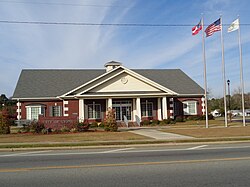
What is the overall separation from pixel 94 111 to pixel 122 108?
3405 mm

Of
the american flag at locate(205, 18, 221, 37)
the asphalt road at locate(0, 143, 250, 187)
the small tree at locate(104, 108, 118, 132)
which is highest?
→ the american flag at locate(205, 18, 221, 37)

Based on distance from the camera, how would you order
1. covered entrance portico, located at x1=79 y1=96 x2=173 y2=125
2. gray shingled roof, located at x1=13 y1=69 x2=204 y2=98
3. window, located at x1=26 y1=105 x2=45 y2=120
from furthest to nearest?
1. gray shingled roof, located at x1=13 y1=69 x2=204 y2=98
2. window, located at x1=26 y1=105 x2=45 y2=120
3. covered entrance portico, located at x1=79 y1=96 x2=173 y2=125

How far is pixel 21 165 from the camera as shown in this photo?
998cm

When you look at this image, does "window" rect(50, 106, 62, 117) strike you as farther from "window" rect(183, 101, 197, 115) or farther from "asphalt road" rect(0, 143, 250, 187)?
"asphalt road" rect(0, 143, 250, 187)

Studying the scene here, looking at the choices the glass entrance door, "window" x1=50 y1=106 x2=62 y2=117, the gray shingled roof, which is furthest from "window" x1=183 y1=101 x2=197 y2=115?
"window" x1=50 y1=106 x2=62 y2=117

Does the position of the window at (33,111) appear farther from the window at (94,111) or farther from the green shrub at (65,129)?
the green shrub at (65,129)

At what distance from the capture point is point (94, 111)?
35.8 m

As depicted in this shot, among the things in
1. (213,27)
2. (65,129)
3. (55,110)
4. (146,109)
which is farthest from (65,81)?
(213,27)

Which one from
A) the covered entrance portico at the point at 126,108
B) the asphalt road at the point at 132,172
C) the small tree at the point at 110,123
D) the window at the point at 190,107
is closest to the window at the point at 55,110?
the covered entrance portico at the point at 126,108

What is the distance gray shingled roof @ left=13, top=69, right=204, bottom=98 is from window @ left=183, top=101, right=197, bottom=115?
57.7 inches

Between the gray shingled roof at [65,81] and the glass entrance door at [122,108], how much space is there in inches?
258

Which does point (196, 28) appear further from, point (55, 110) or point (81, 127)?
point (55, 110)

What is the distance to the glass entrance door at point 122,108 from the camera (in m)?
35.8

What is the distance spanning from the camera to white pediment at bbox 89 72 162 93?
34.0m
